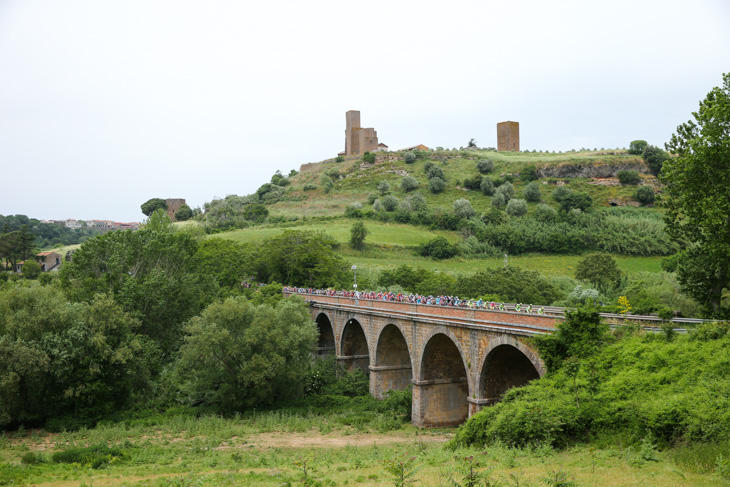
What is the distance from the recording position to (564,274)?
62.9 metres

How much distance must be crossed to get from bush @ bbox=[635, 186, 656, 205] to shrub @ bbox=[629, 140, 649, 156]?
63.8 feet

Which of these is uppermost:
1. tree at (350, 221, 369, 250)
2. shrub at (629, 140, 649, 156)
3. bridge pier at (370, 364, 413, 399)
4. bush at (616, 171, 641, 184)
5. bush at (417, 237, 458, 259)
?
shrub at (629, 140, 649, 156)

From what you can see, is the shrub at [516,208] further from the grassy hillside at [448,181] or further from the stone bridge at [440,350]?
the stone bridge at [440,350]

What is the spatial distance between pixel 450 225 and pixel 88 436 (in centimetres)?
6575

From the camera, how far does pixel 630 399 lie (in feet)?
51.6

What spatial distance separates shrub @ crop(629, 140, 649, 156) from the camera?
110 m

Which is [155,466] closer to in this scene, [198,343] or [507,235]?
[198,343]

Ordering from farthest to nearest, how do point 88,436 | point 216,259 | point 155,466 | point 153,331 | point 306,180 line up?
point 306,180 → point 216,259 → point 153,331 → point 88,436 → point 155,466

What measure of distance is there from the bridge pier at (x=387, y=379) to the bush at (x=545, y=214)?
57.0 metres

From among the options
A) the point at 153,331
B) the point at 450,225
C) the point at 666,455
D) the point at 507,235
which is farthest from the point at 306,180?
the point at 666,455

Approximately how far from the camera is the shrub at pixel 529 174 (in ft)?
352

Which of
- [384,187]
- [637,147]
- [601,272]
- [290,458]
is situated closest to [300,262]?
[601,272]

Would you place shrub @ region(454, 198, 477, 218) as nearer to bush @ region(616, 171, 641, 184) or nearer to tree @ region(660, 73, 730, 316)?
bush @ region(616, 171, 641, 184)

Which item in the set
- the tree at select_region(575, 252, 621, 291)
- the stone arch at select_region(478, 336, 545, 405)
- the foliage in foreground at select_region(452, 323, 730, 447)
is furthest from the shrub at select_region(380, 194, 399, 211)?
the foliage in foreground at select_region(452, 323, 730, 447)
